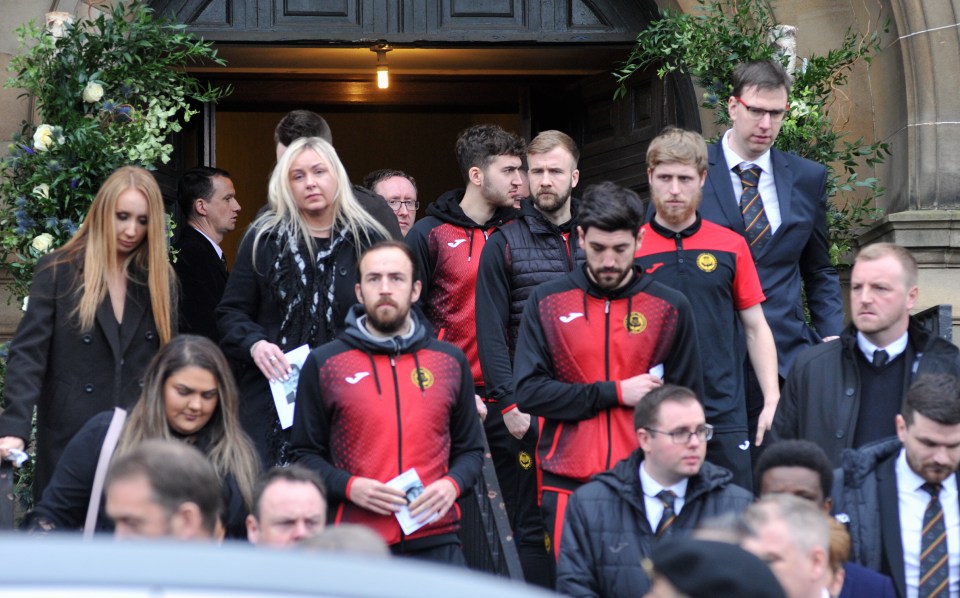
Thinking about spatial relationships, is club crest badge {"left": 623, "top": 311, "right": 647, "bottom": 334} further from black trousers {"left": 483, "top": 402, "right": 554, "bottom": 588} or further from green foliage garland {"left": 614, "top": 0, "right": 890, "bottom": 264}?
green foliage garland {"left": 614, "top": 0, "right": 890, "bottom": 264}

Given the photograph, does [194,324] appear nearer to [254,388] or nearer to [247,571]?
[254,388]

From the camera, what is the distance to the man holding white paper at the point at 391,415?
621 centimetres

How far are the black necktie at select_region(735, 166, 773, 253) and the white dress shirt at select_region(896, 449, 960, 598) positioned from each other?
5.31ft

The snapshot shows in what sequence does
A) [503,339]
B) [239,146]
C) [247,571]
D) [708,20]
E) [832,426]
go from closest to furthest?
[247,571], [832,426], [503,339], [708,20], [239,146]

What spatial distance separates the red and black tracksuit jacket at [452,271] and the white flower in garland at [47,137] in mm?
1863

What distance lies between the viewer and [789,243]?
7.52 m

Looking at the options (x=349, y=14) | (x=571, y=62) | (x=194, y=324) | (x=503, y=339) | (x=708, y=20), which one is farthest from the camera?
(x=571, y=62)

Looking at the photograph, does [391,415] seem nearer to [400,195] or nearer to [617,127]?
[400,195]

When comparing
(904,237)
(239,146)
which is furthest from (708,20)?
(239,146)

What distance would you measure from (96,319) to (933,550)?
338 centimetres

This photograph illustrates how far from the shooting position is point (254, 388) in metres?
6.96

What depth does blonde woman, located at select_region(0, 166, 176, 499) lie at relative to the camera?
→ 6.75 metres

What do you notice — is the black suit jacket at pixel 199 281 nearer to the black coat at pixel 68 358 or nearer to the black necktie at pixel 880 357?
the black coat at pixel 68 358

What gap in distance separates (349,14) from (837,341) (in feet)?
15.7
